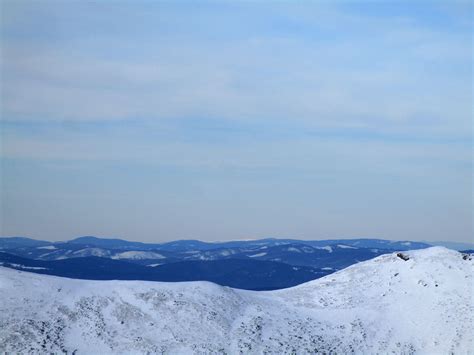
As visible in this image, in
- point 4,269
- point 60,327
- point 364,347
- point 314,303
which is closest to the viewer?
point 60,327

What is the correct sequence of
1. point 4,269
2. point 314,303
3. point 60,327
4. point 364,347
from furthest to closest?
point 314,303, point 4,269, point 364,347, point 60,327

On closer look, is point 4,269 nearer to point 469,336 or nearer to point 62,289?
point 62,289

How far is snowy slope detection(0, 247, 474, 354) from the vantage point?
5409 cm

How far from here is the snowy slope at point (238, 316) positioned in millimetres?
54094

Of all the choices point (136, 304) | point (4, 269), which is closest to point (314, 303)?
point (136, 304)

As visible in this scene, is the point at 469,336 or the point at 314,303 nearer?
the point at 469,336

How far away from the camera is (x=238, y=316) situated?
6150cm

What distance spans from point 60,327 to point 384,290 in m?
33.1

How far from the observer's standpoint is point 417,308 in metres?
65.5

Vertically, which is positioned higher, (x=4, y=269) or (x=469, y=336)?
(x=4, y=269)

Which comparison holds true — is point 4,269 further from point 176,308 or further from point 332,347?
point 332,347

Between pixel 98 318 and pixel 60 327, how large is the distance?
3.54 metres

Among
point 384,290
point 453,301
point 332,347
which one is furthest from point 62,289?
point 453,301

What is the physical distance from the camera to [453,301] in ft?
214
